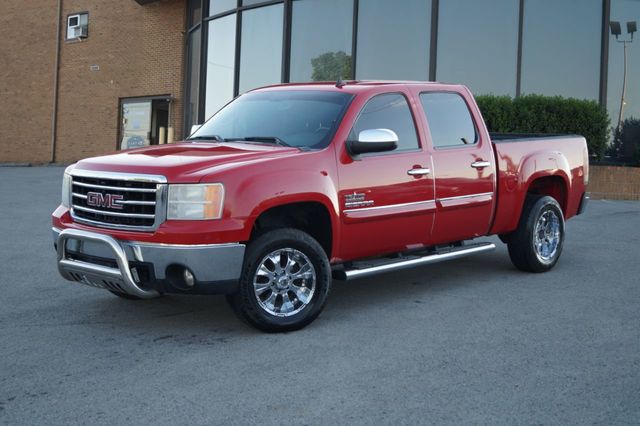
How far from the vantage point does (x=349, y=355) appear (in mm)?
4844

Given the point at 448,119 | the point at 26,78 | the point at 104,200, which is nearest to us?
the point at 104,200

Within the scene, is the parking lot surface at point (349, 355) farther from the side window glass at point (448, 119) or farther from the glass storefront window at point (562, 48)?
the glass storefront window at point (562, 48)

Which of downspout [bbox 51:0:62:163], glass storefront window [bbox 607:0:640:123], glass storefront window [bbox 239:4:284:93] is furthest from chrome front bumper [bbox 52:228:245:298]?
downspout [bbox 51:0:62:163]

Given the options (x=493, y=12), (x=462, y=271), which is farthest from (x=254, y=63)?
(x=462, y=271)

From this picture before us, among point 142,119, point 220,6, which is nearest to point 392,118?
point 220,6

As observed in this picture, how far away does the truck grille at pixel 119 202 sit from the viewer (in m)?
5.12

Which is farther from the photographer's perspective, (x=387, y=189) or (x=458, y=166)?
(x=458, y=166)

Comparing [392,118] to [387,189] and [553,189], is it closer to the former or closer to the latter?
[387,189]

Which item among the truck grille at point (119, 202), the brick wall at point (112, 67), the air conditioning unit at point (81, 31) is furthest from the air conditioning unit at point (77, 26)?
the truck grille at point (119, 202)

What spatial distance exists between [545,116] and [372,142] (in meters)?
10.2

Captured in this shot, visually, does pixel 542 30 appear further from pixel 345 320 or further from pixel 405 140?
pixel 345 320

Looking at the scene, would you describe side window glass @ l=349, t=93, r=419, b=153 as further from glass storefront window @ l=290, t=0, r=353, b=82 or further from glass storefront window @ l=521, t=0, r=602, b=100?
glass storefront window @ l=290, t=0, r=353, b=82

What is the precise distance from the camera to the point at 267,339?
5.24 m

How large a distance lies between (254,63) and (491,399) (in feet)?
55.7
